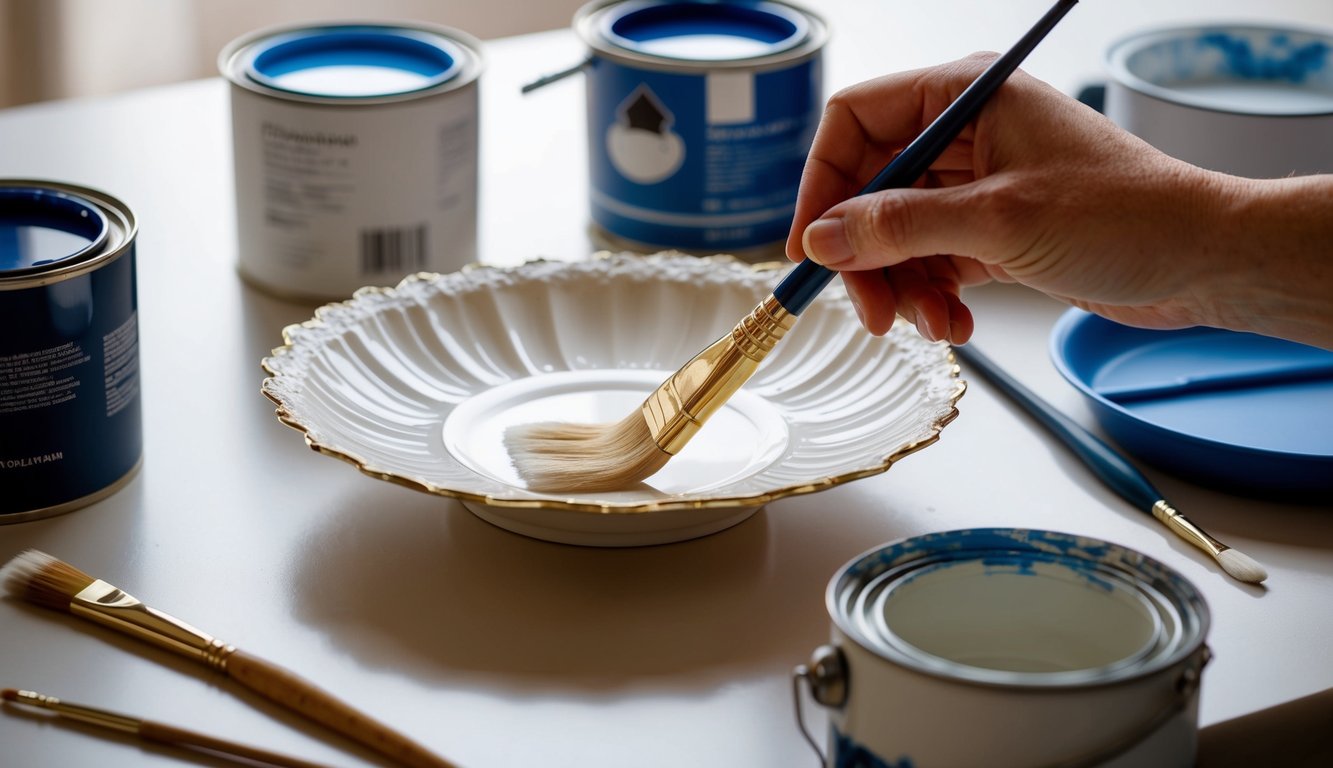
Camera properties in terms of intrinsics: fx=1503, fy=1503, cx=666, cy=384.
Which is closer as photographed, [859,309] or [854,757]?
[854,757]

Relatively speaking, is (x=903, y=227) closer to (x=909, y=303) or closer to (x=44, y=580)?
(x=909, y=303)

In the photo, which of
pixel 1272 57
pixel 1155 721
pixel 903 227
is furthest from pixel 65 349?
pixel 1272 57

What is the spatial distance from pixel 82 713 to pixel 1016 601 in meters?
0.41

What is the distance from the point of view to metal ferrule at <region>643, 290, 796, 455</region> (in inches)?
32.4

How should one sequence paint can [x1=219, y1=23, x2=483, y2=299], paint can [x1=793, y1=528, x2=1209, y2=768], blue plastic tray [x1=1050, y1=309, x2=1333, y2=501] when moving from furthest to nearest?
paint can [x1=219, y1=23, x2=483, y2=299], blue plastic tray [x1=1050, y1=309, x2=1333, y2=501], paint can [x1=793, y1=528, x2=1209, y2=768]

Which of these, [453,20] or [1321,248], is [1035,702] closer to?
[1321,248]

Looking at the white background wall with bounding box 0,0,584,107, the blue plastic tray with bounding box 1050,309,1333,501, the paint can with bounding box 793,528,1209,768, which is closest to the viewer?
the paint can with bounding box 793,528,1209,768

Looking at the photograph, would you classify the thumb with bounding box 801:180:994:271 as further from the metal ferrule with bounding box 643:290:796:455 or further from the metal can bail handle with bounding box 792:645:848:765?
the metal can bail handle with bounding box 792:645:848:765

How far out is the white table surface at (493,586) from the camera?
0.67m

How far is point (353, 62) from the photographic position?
108cm

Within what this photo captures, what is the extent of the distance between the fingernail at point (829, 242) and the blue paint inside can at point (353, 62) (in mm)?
344

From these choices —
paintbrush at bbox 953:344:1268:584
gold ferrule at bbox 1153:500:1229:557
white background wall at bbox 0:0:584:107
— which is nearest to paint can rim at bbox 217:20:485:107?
paintbrush at bbox 953:344:1268:584

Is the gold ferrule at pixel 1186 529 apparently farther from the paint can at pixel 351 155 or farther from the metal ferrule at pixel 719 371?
the paint can at pixel 351 155

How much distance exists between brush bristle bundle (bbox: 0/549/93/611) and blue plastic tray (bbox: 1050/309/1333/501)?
574mm
